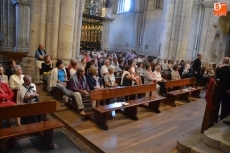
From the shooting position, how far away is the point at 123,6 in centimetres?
2417

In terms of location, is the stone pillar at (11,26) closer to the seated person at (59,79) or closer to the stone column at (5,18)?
the stone column at (5,18)

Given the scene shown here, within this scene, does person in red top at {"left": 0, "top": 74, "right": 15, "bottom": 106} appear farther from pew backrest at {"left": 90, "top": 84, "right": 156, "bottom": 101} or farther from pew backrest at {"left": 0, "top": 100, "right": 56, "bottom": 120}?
pew backrest at {"left": 90, "top": 84, "right": 156, "bottom": 101}

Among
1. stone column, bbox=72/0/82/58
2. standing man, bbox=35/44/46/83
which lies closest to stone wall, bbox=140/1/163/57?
stone column, bbox=72/0/82/58

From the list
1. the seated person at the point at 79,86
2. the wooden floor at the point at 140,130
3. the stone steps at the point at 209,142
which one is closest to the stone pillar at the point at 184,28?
the wooden floor at the point at 140,130

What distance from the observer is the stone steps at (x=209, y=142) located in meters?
3.32

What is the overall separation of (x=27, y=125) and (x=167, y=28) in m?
11.3

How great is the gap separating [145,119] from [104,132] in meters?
1.40

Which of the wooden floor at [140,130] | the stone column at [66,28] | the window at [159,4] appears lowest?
the wooden floor at [140,130]

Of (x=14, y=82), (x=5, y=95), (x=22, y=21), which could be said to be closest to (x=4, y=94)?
(x=5, y=95)

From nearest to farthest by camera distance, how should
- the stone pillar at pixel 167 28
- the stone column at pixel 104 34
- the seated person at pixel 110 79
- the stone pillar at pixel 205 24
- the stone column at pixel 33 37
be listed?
the seated person at pixel 110 79 < the stone column at pixel 33 37 < the stone pillar at pixel 167 28 < the stone pillar at pixel 205 24 < the stone column at pixel 104 34

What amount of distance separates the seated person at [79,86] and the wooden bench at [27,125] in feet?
4.34

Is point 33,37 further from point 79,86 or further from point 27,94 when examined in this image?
point 27,94

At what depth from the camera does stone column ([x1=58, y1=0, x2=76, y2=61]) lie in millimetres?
7141

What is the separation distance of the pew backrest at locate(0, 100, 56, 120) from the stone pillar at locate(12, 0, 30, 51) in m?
11.6
